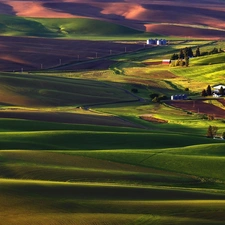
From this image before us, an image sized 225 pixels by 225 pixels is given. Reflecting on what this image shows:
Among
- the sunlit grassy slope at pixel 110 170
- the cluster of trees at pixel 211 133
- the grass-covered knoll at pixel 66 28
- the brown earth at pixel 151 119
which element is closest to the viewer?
the sunlit grassy slope at pixel 110 170

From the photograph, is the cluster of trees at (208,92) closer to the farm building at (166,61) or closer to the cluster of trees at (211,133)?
the cluster of trees at (211,133)

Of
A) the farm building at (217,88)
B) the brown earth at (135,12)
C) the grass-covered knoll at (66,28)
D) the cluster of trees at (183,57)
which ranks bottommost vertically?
the farm building at (217,88)

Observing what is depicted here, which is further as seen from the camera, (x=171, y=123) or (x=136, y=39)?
(x=136, y=39)

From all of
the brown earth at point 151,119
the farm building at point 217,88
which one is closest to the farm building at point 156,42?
the farm building at point 217,88

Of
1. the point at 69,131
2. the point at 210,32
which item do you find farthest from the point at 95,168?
the point at 210,32

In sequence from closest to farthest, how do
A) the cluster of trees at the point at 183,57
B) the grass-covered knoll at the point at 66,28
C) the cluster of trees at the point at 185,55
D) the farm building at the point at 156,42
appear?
1. the cluster of trees at the point at 183,57
2. the cluster of trees at the point at 185,55
3. the farm building at the point at 156,42
4. the grass-covered knoll at the point at 66,28

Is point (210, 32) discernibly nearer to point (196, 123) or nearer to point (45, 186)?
point (196, 123)

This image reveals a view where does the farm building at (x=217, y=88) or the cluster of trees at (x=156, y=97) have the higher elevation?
the farm building at (x=217, y=88)

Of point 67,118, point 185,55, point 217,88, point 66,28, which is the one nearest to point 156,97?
point 217,88

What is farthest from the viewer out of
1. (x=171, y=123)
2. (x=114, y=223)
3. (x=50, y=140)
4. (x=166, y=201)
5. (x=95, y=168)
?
(x=171, y=123)
